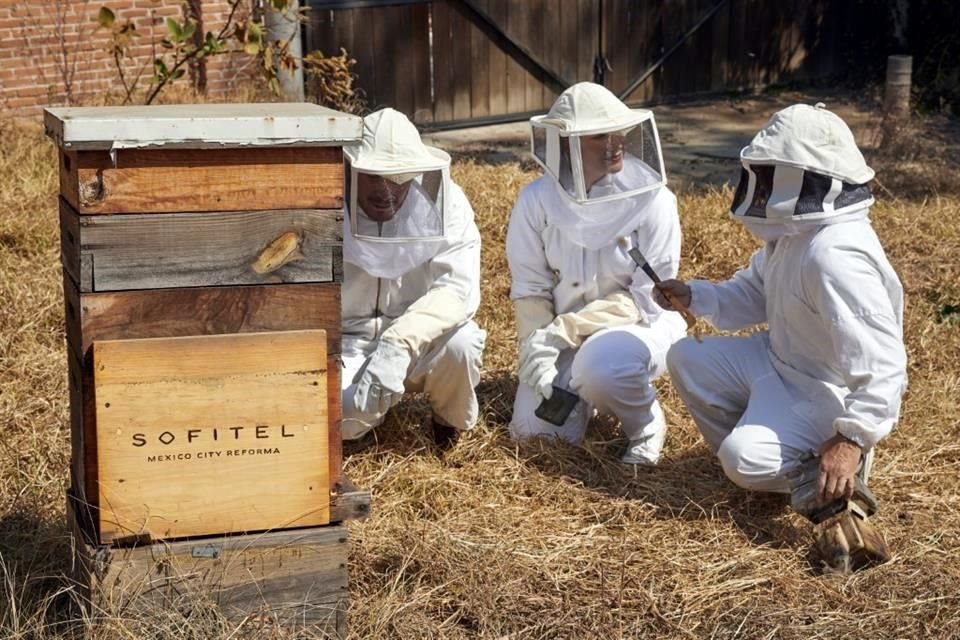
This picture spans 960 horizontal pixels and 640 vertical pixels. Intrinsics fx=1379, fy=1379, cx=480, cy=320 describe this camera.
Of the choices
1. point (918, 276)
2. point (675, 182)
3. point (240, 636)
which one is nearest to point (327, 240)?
point (240, 636)

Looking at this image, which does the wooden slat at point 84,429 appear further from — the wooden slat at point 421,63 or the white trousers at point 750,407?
the wooden slat at point 421,63

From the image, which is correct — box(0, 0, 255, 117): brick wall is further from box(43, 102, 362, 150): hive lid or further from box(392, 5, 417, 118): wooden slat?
box(43, 102, 362, 150): hive lid

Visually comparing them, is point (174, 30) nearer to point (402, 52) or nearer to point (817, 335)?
point (402, 52)

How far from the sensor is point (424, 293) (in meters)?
4.20

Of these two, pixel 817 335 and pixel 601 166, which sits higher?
pixel 601 166

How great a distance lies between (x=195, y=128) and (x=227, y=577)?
94cm

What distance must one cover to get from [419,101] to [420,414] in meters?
4.94

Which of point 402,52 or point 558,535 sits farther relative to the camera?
point 402,52

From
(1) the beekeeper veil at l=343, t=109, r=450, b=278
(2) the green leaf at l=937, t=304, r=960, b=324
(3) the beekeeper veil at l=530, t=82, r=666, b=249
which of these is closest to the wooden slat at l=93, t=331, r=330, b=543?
(1) the beekeeper veil at l=343, t=109, r=450, b=278

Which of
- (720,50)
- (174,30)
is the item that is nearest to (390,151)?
(174,30)

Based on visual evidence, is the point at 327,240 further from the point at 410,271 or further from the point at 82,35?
the point at 82,35

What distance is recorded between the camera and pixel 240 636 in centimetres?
286

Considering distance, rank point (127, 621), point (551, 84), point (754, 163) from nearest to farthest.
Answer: point (127, 621) → point (754, 163) → point (551, 84)

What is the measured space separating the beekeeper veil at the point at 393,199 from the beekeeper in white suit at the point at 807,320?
752 mm
